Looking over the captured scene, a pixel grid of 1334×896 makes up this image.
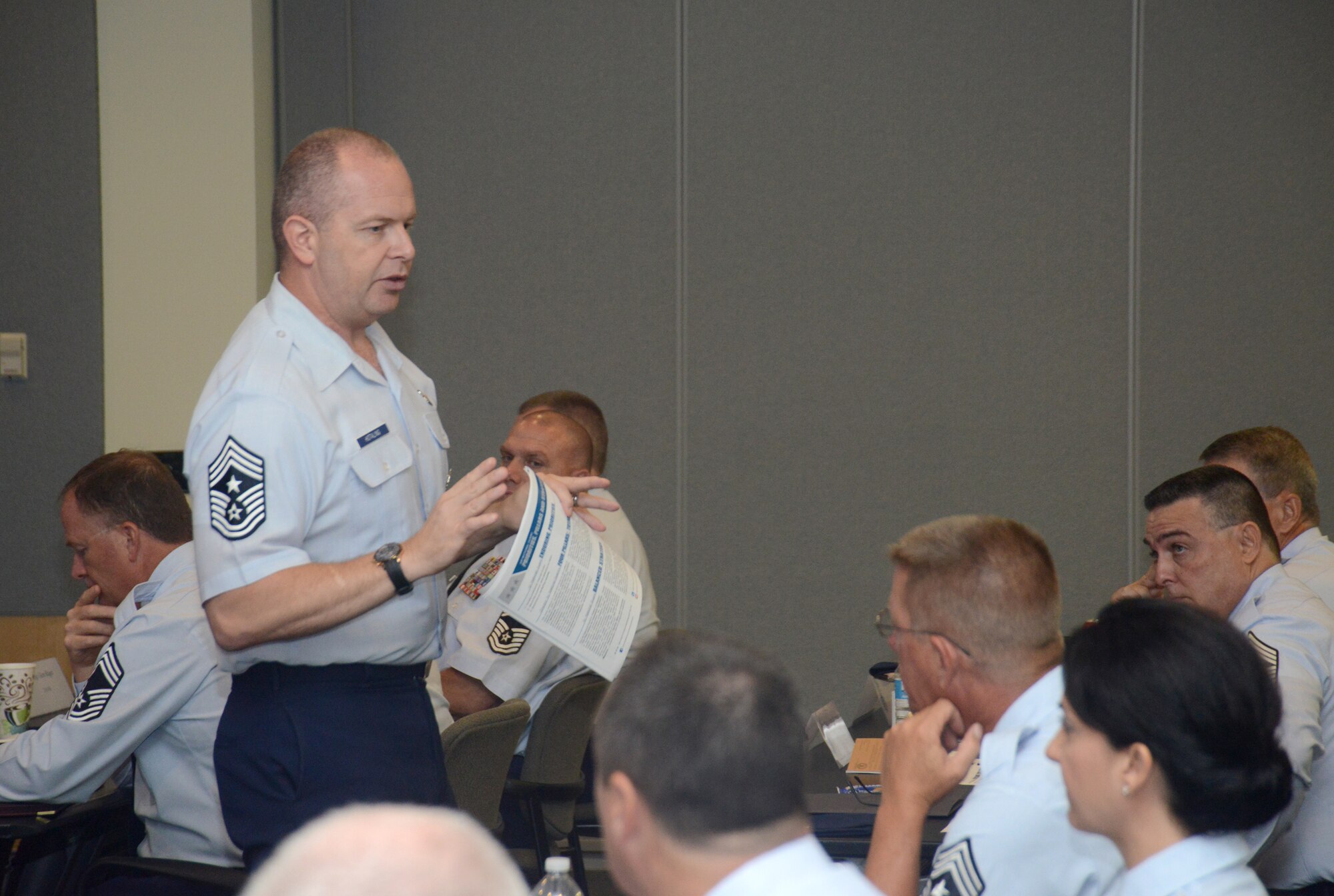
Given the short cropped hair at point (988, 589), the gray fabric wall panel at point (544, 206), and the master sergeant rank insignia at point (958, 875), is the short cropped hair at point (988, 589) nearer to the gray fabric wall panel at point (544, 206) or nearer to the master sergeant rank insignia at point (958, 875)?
the master sergeant rank insignia at point (958, 875)

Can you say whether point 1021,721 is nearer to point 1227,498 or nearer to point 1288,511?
point 1227,498

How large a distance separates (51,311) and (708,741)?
4.06 metres

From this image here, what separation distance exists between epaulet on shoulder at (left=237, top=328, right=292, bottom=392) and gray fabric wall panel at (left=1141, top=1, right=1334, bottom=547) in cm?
373

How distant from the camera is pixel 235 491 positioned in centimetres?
183

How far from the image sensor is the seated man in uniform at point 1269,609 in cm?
245

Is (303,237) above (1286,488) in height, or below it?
above

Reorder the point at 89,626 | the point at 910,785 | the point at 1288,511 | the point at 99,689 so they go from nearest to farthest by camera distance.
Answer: the point at 910,785
the point at 99,689
the point at 89,626
the point at 1288,511

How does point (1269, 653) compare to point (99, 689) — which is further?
point (1269, 653)

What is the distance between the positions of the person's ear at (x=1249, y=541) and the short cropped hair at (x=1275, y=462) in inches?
27.3

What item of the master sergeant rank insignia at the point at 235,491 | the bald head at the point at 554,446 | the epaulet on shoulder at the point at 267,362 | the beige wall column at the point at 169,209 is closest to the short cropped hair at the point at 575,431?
the bald head at the point at 554,446

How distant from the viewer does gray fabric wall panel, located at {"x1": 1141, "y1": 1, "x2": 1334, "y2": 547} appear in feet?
15.6

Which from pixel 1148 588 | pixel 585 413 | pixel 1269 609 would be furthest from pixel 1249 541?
pixel 585 413

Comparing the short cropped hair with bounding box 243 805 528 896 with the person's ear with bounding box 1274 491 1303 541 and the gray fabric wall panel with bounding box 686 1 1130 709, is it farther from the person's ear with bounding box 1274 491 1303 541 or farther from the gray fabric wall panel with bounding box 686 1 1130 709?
the gray fabric wall panel with bounding box 686 1 1130 709

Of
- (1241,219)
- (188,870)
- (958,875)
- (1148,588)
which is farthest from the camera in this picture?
(1241,219)
